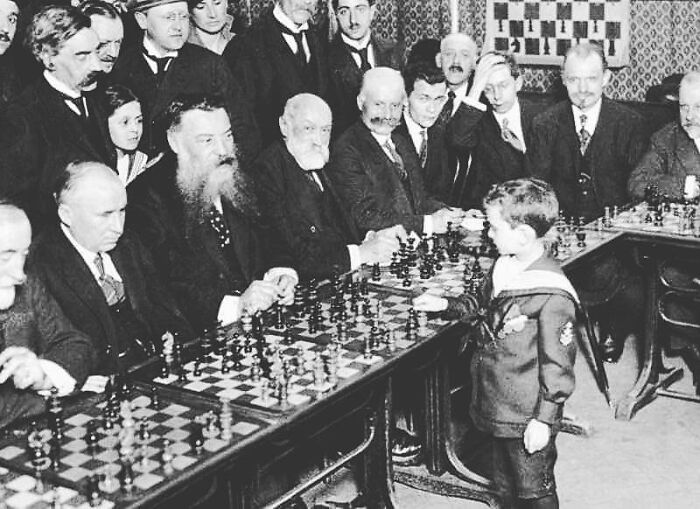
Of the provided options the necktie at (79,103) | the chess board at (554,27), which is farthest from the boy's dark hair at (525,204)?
the chess board at (554,27)

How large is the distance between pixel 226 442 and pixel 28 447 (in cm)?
67

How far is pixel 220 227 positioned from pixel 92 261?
1.07 m

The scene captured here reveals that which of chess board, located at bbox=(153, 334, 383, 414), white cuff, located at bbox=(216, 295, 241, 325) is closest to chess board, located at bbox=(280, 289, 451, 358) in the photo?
chess board, located at bbox=(153, 334, 383, 414)

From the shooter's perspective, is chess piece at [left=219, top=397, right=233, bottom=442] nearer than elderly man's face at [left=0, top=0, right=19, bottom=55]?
Yes

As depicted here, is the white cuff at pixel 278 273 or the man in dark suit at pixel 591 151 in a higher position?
the man in dark suit at pixel 591 151

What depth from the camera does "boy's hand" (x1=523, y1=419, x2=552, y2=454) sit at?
4078 mm

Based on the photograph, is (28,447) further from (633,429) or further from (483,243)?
(633,429)

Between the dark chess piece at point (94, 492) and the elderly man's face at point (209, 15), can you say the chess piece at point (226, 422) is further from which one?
the elderly man's face at point (209, 15)

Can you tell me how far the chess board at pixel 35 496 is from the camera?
3.04m

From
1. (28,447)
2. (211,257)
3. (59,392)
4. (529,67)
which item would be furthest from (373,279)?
(529,67)

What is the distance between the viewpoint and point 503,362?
4.20 m

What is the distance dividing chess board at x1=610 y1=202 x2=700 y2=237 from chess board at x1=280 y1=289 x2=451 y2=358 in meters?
2.03

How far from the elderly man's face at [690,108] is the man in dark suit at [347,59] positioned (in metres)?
2.35

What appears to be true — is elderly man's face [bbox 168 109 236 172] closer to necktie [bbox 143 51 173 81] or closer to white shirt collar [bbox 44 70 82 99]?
→ white shirt collar [bbox 44 70 82 99]
